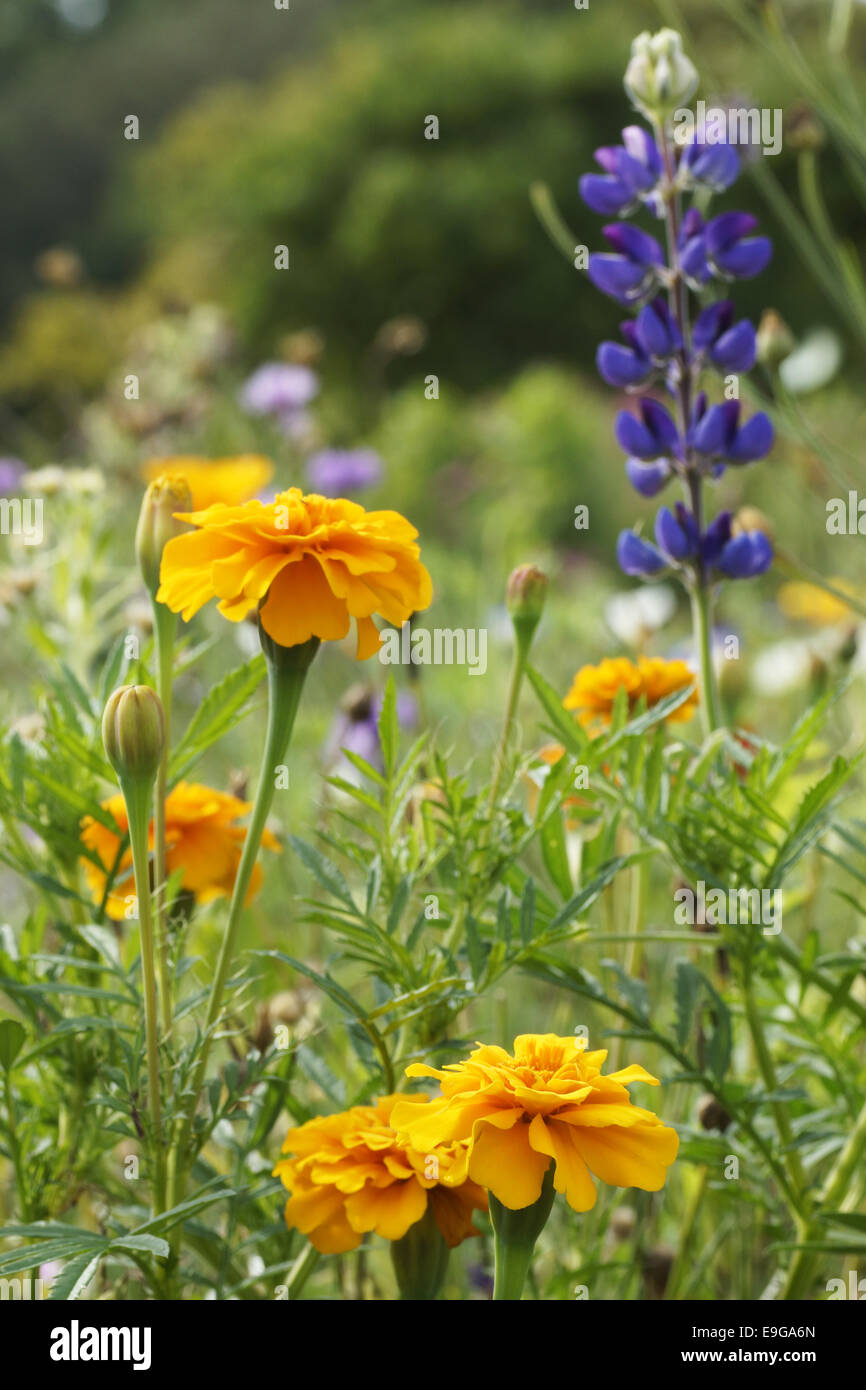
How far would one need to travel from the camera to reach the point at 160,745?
40cm

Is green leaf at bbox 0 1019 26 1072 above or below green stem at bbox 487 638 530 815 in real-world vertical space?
below

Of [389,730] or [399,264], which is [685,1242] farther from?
[399,264]

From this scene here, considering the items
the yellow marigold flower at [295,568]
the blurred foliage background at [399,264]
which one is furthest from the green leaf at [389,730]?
the blurred foliage background at [399,264]

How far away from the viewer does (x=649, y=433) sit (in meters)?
0.60

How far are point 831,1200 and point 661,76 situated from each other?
1.53ft

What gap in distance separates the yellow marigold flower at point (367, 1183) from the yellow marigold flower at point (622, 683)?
→ 21 centimetres

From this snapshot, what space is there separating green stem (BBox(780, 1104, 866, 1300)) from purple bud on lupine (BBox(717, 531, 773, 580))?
0.22 m

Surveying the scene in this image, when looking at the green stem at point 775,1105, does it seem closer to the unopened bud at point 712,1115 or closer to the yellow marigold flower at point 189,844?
the unopened bud at point 712,1115

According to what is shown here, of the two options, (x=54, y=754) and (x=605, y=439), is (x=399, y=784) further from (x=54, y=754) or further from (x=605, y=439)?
(x=605, y=439)

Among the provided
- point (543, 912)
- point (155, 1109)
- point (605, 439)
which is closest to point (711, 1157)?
point (543, 912)

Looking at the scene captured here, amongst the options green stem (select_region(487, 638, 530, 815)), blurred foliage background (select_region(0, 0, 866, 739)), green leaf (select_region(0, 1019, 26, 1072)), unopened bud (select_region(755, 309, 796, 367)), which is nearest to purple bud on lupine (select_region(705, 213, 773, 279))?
unopened bud (select_region(755, 309, 796, 367))

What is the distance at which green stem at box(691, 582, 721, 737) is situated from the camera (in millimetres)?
560

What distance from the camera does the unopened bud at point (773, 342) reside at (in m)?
0.72

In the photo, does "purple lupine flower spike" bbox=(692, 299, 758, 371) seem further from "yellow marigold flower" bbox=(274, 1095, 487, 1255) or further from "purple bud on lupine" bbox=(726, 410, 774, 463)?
"yellow marigold flower" bbox=(274, 1095, 487, 1255)
